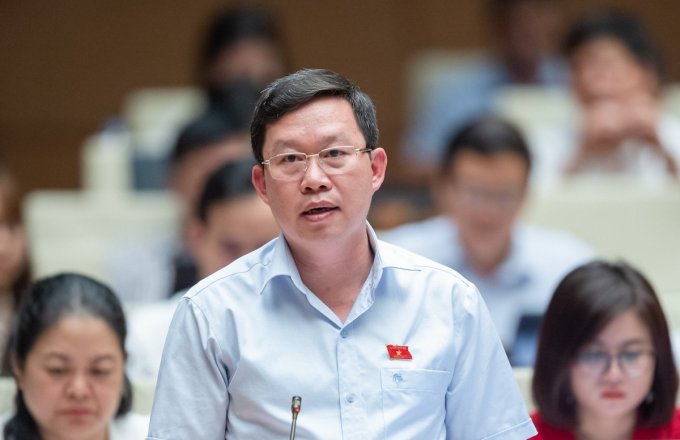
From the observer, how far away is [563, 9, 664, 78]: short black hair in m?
4.52

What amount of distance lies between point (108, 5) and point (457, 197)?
3288 millimetres

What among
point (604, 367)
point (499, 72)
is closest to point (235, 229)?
point (604, 367)

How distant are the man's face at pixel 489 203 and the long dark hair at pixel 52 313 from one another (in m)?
A: 1.46

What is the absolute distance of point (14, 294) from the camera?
10.9 ft

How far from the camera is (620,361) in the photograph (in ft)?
7.41

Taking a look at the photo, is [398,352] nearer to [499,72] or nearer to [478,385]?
[478,385]

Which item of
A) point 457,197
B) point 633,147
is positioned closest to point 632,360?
point 457,197

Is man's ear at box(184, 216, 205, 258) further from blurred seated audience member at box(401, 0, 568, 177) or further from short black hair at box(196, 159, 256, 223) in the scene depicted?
blurred seated audience member at box(401, 0, 568, 177)

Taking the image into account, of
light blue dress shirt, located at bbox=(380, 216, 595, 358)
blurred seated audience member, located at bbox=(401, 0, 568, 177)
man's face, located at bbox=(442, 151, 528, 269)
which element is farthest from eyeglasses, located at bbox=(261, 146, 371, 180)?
blurred seated audience member, located at bbox=(401, 0, 568, 177)

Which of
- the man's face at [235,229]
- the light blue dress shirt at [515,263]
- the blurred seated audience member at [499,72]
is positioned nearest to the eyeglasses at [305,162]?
the man's face at [235,229]

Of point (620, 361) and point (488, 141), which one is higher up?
point (488, 141)

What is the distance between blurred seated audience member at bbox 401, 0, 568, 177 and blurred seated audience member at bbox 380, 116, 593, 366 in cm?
126

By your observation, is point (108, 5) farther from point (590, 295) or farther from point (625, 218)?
point (590, 295)

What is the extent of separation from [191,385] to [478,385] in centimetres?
39
